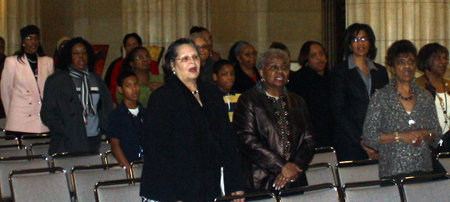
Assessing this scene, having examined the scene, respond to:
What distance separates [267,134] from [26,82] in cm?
382

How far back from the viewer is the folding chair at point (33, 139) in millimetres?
7789

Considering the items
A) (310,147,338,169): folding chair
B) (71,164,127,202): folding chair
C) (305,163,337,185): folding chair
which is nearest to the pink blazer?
(71,164,127,202): folding chair

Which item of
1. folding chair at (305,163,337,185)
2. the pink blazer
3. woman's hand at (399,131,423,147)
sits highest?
the pink blazer

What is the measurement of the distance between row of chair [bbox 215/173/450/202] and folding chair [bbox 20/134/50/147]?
3404 millimetres

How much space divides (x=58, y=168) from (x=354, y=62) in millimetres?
2819

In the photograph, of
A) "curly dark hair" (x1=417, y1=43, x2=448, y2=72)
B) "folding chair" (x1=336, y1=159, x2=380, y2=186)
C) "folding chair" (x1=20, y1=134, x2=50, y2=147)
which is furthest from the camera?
"folding chair" (x1=20, y1=134, x2=50, y2=147)

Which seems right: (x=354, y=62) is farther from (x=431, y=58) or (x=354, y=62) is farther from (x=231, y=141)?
(x=231, y=141)

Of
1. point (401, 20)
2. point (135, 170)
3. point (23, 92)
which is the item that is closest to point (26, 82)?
point (23, 92)

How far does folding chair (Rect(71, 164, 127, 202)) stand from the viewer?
599 cm

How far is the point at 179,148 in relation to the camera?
4.44 meters

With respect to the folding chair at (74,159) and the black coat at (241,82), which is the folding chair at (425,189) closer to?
the black coat at (241,82)

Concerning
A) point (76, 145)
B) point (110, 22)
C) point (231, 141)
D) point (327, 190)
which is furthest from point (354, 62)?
point (110, 22)

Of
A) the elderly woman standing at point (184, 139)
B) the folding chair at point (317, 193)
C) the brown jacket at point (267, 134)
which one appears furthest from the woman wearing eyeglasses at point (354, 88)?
the elderly woman standing at point (184, 139)

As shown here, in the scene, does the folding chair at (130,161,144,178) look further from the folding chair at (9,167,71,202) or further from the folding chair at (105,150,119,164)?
the folding chair at (105,150,119,164)
